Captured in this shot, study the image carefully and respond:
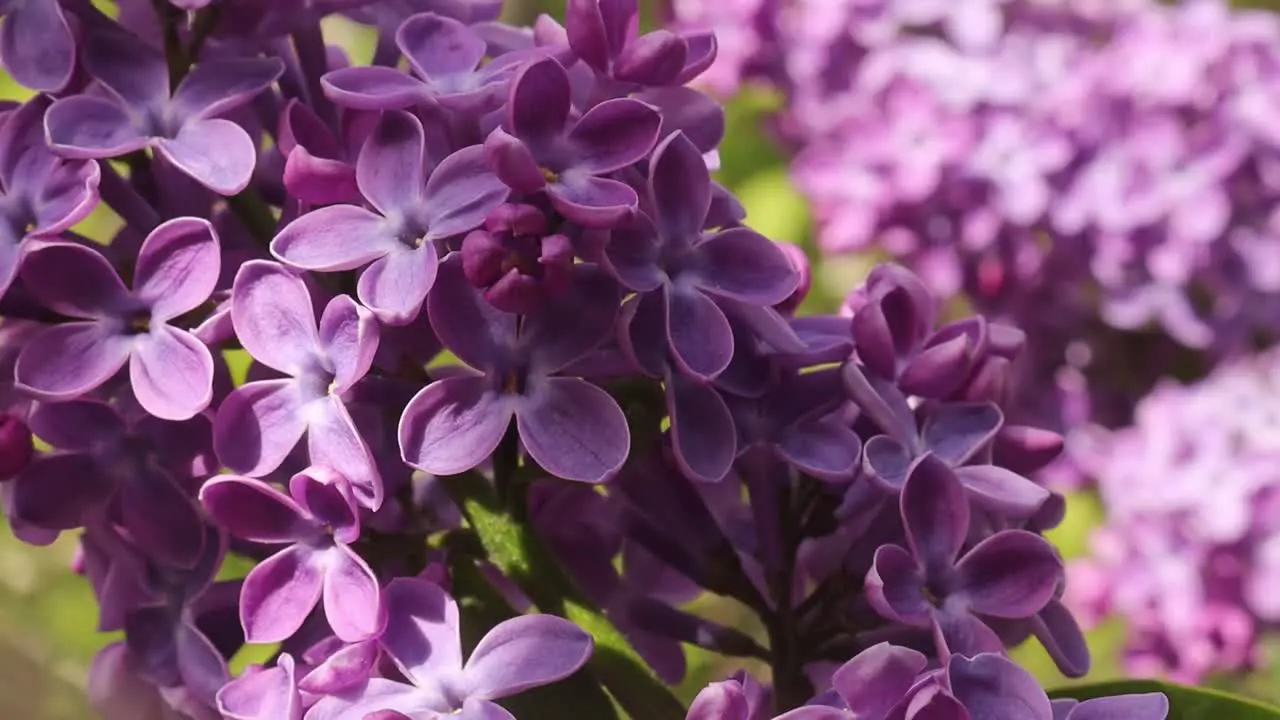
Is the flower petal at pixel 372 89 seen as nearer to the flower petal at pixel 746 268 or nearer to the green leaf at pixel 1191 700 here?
the flower petal at pixel 746 268

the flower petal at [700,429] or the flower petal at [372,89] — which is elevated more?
the flower petal at [372,89]

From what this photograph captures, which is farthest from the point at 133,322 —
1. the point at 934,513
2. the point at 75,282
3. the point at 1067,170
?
the point at 1067,170

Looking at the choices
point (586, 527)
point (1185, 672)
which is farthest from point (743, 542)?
point (1185, 672)

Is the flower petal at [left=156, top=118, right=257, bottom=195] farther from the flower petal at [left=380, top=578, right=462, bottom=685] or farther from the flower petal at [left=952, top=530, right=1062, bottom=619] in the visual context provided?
the flower petal at [left=952, top=530, right=1062, bottom=619]

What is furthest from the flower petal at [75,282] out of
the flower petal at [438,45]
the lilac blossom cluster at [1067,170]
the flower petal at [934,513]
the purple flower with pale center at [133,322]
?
the lilac blossom cluster at [1067,170]

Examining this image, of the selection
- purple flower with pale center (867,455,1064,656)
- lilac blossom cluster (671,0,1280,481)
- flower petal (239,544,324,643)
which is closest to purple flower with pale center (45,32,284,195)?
flower petal (239,544,324,643)

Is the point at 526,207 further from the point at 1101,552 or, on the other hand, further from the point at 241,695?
the point at 1101,552
